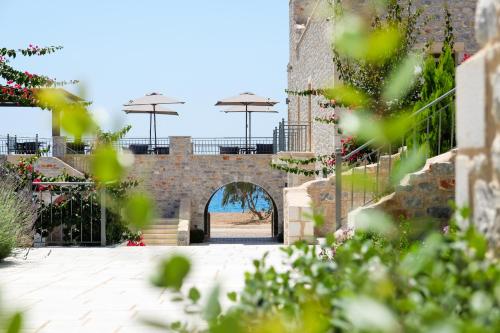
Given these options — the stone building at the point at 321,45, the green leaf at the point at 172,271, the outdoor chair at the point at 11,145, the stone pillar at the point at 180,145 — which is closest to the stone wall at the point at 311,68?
the stone building at the point at 321,45

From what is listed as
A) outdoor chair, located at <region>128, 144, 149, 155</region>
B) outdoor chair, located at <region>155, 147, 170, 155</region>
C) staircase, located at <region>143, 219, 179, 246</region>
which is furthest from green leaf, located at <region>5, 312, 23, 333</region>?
outdoor chair, located at <region>155, 147, 170, 155</region>

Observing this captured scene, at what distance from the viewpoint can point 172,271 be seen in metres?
0.82

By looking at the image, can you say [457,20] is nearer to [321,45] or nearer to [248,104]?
[321,45]

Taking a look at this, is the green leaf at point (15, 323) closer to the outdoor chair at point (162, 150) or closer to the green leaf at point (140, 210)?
the green leaf at point (140, 210)

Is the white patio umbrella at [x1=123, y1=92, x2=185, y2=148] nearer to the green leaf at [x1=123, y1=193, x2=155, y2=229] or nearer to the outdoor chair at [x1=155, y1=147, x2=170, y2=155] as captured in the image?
the outdoor chair at [x1=155, y1=147, x2=170, y2=155]

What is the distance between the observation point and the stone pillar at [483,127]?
2219 mm

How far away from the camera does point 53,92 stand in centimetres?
83

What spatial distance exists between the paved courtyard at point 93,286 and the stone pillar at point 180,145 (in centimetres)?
1270

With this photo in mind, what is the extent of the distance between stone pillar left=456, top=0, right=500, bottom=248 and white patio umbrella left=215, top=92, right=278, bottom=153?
67.2 feet

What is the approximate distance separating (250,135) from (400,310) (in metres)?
22.1

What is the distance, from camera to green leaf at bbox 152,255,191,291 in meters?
0.81

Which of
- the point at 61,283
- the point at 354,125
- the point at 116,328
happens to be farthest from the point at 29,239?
the point at 354,125

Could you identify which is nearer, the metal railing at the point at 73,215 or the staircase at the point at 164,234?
the metal railing at the point at 73,215

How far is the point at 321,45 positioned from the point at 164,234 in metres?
8.04
